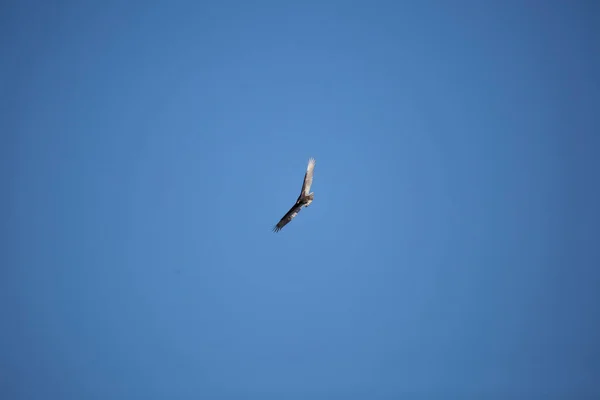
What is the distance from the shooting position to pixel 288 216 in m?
36.3

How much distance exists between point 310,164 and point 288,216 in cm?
363

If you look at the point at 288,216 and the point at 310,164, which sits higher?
the point at 310,164

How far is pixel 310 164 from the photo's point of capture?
3603 cm
